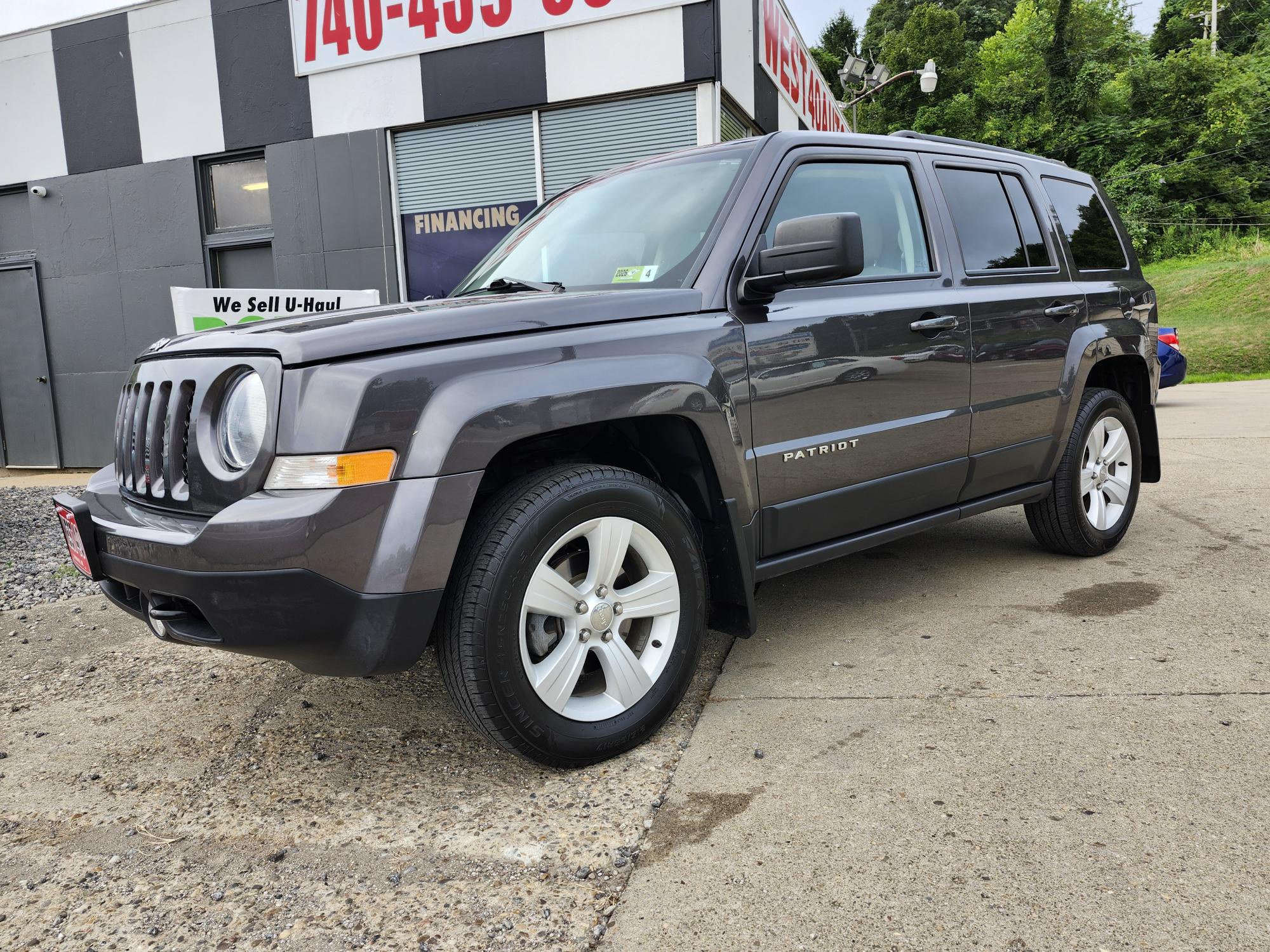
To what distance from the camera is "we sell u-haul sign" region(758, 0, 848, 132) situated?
29.9 ft

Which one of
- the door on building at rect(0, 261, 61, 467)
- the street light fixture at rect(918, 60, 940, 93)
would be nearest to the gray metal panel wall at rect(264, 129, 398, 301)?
the door on building at rect(0, 261, 61, 467)

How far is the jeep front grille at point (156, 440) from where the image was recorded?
243 centimetres

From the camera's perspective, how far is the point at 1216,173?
120ft

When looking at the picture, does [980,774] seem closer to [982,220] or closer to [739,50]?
A: [982,220]

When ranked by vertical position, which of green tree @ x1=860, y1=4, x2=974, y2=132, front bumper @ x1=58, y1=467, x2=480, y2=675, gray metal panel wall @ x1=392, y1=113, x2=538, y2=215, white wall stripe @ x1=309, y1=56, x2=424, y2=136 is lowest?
front bumper @ x1=58, y1=467, x2=480, y2=675

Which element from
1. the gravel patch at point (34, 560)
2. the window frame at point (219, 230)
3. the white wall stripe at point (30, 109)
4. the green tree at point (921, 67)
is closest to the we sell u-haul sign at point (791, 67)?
the window frame at point (219, 230)

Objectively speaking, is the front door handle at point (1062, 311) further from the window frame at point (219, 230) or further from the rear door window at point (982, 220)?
the window frame at point (219, 230)

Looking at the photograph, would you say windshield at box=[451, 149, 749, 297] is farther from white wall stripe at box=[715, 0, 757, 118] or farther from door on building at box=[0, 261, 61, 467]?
door on building at box=[0, 261, 61, 467]

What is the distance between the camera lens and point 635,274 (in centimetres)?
305

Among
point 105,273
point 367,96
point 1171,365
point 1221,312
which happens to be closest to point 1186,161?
point 1221,312

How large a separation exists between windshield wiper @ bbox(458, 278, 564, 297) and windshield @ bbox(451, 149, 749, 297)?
23mm

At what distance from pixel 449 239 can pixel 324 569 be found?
7199 millimetres

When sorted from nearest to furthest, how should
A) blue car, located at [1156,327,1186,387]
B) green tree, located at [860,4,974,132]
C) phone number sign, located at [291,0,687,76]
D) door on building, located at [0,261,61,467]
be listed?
phone number sign, located at [291,0,687,76]
door on building, located at [0,261,61,467]
blue car, located at [1156,327,1186,387]
green tree, located at [860,4,974,132]

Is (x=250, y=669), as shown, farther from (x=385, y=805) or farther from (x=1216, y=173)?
(x=1216, y=173)
